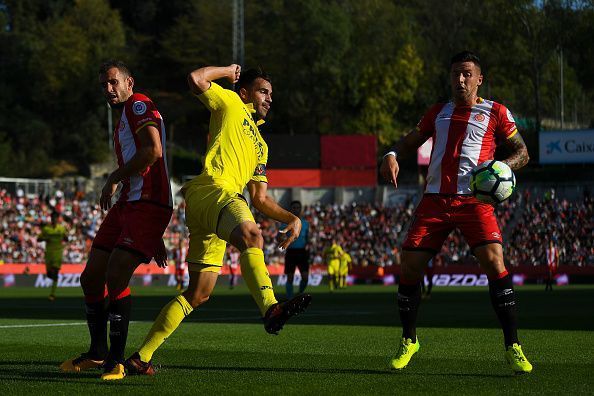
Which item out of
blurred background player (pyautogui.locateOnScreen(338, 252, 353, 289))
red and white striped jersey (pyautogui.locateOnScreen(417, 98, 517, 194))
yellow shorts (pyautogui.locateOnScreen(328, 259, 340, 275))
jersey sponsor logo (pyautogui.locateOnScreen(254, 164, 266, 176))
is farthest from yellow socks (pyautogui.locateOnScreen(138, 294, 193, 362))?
blurred background player (pyautogui.locateOnScreen(338, 252, 353, 289))

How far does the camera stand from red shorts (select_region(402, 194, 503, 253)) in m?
9.47

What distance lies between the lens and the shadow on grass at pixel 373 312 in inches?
679

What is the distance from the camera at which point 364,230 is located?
53.6 meters

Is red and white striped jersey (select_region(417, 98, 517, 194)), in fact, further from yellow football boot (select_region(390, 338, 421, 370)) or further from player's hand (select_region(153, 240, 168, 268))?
player's hand (select_region(153, 240, 168, 268))

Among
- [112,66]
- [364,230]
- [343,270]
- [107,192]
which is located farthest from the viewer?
[364,230]

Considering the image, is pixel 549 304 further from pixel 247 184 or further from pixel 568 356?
pixel 247 184

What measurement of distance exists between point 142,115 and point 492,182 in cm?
295

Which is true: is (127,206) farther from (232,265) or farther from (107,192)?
(232,265)

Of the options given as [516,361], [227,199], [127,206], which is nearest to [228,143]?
[227,199]

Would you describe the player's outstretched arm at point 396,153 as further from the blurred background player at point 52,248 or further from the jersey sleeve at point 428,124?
the blurred background player at point 52,248

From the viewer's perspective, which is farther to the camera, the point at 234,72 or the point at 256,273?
the point at 234,72

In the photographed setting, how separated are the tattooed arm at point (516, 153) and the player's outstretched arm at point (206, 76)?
8.32ft

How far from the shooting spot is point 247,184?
30.2 ft

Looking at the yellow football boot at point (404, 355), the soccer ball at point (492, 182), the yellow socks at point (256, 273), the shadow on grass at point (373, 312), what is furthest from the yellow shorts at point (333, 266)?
the yellow socks at point (256, 273)
